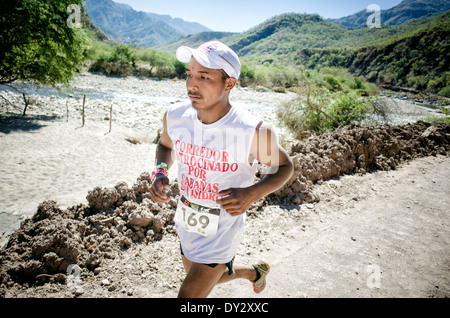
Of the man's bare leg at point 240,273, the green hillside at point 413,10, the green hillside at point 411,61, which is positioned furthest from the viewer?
the green hillside at point 413,10

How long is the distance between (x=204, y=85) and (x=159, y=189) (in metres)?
0.84

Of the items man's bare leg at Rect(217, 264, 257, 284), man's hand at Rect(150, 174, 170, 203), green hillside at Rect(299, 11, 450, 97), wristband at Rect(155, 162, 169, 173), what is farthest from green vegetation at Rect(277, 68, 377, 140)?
green hillside at Rect(299, 11, 450, 97)

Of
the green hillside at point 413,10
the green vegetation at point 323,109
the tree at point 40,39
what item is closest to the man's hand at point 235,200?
the green vegetation at point 323,109

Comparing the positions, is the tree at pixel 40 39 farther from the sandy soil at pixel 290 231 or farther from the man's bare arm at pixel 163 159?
the man's bare arm at pixel 163 159

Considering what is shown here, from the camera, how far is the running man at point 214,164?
159 cm

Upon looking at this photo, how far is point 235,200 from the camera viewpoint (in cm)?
151

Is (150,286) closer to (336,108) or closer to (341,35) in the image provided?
(336,108)

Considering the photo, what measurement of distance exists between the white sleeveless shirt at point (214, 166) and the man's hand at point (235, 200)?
15 centimetres

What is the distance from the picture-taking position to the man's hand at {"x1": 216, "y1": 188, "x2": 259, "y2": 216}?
59.6 inches

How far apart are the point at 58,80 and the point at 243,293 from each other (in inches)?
555

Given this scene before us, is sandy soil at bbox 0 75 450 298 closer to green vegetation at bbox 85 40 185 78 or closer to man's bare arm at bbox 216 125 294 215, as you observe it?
man's bare arm at bbox 216 125 294 215

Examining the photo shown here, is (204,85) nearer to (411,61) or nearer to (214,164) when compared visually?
(214,164)

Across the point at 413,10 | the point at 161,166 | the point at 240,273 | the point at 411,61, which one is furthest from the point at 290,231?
the point at 413,10

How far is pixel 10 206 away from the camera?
4.81 m
